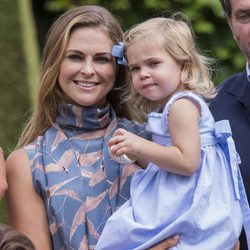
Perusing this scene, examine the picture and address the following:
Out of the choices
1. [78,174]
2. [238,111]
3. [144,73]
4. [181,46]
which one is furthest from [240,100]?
[78,174]

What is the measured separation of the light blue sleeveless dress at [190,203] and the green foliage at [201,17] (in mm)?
5048

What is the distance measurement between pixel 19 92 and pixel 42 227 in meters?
2.34

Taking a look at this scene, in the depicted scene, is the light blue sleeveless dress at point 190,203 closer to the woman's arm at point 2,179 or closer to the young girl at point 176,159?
the young girl at point 176,159

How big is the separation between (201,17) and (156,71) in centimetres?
536


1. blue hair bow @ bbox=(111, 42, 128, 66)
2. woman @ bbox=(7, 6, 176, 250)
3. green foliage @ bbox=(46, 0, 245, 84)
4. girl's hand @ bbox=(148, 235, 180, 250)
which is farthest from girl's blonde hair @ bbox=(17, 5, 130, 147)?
green foliage @ bbox=(46, 0, 245, 84)

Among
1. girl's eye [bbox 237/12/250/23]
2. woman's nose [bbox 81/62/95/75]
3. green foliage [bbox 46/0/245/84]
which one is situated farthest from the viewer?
green foliage [bbox 46/0/245/84]

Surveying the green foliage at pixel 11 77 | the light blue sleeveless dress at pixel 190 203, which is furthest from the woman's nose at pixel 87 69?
the green foliage at pixel 11 77

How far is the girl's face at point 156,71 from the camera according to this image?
423 centimetres

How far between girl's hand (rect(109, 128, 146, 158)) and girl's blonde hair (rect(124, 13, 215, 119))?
12.8 inches

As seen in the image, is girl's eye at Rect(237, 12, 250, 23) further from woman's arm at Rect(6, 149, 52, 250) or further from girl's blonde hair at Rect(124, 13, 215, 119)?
woman's arm at Rect(6, 149, 52, 250)

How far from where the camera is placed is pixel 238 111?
15.1 ft

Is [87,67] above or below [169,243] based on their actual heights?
above

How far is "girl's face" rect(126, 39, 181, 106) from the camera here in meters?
4.23

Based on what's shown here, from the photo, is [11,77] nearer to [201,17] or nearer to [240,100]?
[240,100]
